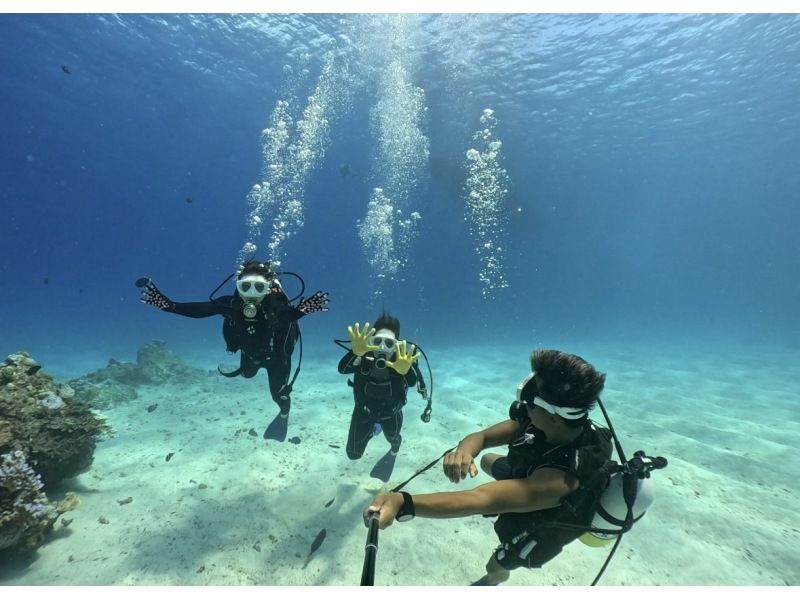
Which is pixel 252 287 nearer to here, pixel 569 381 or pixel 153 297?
pixel 153 297

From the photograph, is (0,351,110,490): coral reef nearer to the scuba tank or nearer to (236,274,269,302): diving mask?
(236,274,269,302): diving mask

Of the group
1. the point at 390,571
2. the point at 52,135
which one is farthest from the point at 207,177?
the point at 390,571

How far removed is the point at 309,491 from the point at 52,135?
56.1 meters

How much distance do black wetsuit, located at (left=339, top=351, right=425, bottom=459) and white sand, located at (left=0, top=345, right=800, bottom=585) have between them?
739mm

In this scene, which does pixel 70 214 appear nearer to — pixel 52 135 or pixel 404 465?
pixel 52 135

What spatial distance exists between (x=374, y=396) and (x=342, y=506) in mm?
1594

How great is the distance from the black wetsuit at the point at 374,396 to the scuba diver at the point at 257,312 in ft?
3.33

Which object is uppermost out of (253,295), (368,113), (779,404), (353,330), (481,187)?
(368,113)

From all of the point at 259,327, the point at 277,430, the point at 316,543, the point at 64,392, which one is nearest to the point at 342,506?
the point at 316,543

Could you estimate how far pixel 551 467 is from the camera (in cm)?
245

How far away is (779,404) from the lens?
11062mm

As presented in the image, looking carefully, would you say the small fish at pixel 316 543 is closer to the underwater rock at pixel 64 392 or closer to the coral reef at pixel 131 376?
the underwater rock at pixel 64 392

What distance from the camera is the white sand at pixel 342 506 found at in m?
4.26

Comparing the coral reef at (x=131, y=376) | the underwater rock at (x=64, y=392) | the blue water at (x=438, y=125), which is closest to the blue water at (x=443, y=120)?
the blue water at (x=438, y=125)
